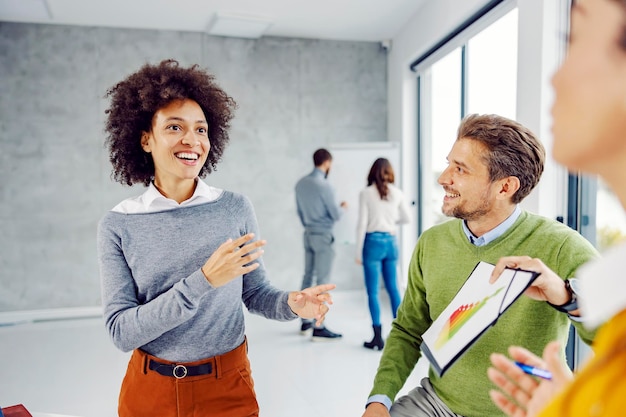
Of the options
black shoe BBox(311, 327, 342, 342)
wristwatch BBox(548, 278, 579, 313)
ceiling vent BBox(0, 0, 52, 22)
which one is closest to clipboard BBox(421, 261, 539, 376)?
wristwatch BBox(548, 278, 579, 313)

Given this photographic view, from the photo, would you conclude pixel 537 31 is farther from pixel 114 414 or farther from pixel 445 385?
pixel 114 414

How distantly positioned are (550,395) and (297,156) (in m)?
4.92

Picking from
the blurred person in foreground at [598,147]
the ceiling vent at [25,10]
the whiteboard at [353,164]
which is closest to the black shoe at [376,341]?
the whiteboard at [353,164]

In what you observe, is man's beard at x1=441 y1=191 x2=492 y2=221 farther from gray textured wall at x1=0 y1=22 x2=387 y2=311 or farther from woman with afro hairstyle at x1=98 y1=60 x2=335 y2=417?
gray textured wall at x1=0 y1=22 x2=387 y2=311

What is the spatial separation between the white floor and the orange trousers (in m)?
1.53

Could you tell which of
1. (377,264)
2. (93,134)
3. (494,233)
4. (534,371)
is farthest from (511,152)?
(93,134)

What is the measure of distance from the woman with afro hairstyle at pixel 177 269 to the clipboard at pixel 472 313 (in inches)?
15.9

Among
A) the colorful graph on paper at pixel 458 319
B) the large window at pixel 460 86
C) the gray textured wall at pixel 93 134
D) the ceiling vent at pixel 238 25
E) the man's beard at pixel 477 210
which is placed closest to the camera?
the colorful graph on paper at pixel 458 319

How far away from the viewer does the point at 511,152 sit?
1543 millimetres

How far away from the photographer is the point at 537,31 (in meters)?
2.77

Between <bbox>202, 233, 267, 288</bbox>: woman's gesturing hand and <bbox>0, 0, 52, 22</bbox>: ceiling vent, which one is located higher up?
<bbox>0, 0, 52, 22</bbox>: ceiling vent

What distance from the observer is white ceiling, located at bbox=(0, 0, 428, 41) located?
4301 mm

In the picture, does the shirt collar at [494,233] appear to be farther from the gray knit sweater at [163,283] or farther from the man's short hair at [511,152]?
the gray knit sweater at [163,283]

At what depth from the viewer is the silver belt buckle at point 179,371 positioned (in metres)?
1.29
